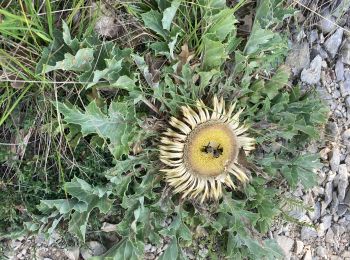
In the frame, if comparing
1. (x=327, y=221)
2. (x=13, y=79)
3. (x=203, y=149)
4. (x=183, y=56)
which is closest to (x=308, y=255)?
(x=327, y=221)

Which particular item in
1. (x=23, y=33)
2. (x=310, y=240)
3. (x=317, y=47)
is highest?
(x=317, y=47)

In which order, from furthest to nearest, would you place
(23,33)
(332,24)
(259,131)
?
1. (332,24)
2. (259,131)
3. (23,33)

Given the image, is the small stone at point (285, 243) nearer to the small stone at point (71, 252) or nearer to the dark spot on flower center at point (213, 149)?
the dark spot on flower center at point (213, 149)

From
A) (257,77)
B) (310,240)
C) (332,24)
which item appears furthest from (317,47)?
(310,240)

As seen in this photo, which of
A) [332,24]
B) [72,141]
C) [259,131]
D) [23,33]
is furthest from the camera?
[332,24]

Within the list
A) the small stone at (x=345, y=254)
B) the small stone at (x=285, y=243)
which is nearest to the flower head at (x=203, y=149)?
the small stone at (x=285, y=243)

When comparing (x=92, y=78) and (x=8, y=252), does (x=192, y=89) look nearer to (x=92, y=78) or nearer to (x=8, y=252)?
(x=92, y=78)

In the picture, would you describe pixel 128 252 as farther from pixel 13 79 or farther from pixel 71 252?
pixel 13 79

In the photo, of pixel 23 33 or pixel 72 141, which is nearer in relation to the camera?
pixel 23 33
